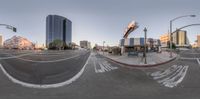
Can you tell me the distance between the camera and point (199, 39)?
194m

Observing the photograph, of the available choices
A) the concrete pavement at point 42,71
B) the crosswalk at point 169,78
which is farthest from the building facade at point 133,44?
the crosswalk at point 169,78

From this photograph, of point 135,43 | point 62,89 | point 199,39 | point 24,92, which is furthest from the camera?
point 199,39

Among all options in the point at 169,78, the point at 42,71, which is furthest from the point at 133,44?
the point at 169,78

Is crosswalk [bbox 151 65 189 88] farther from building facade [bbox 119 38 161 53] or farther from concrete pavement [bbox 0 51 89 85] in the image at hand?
building facade [bbox 119 38 161 53]

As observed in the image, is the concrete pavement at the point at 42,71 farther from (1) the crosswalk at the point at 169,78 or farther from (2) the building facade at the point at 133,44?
(2) the building facade at the point at 133,44

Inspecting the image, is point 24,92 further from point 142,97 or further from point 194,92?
point 194,92

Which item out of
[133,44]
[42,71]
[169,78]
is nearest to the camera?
[169,78]

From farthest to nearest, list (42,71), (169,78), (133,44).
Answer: (133,44)
(42,71)
(169,78)

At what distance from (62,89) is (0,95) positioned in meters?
3.00

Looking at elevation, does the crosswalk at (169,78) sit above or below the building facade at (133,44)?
below

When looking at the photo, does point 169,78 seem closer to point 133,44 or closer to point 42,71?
point 42,71

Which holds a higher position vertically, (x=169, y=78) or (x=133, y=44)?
(x=133, y=44)

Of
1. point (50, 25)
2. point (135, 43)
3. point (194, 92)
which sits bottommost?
point (194, 92)

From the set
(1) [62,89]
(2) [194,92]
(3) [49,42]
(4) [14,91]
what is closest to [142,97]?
(2) [194,92]
